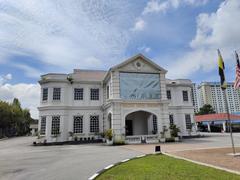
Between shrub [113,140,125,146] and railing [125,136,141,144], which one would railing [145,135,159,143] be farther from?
shrub [113,140,125,146]

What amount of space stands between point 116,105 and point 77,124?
23.3ft

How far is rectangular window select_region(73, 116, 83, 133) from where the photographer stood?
24.5 m

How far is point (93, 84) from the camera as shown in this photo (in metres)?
26.1

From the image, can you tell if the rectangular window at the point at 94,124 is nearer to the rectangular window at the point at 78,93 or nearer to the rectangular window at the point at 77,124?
the rectangular window at the point at 77,124

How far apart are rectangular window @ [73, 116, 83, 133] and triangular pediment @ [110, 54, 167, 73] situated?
899 cm

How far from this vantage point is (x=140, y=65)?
2311cm

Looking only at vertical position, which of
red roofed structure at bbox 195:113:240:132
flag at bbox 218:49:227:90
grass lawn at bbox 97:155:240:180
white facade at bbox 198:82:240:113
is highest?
white facade at bbox 198:82:240:113

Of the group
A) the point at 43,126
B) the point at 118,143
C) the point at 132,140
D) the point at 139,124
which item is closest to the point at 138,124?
the point at 139,124

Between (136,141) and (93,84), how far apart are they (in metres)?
10.1

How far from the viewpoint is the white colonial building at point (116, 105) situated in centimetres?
2152

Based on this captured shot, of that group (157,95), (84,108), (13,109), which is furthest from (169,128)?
(13,109)

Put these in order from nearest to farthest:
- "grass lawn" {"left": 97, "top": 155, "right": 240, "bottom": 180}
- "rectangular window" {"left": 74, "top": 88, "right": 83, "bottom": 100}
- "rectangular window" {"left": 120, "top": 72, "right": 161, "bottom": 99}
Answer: "grass lawn" {"left": 97, "top": 155, "right": 240, "bottom": 180}
"rectangular window" {"left": 120, "top": 72, "right": 161, "bottom": 99}
"rectangular window" {"left": 74, "top": 88, "right": 83, "bottom": 100}

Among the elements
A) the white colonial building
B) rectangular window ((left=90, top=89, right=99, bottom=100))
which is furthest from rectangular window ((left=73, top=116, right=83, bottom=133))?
rectangular window ((left=90, top=89, right=99, bottom=100))

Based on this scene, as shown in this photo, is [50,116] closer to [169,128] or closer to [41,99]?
[41,99]
